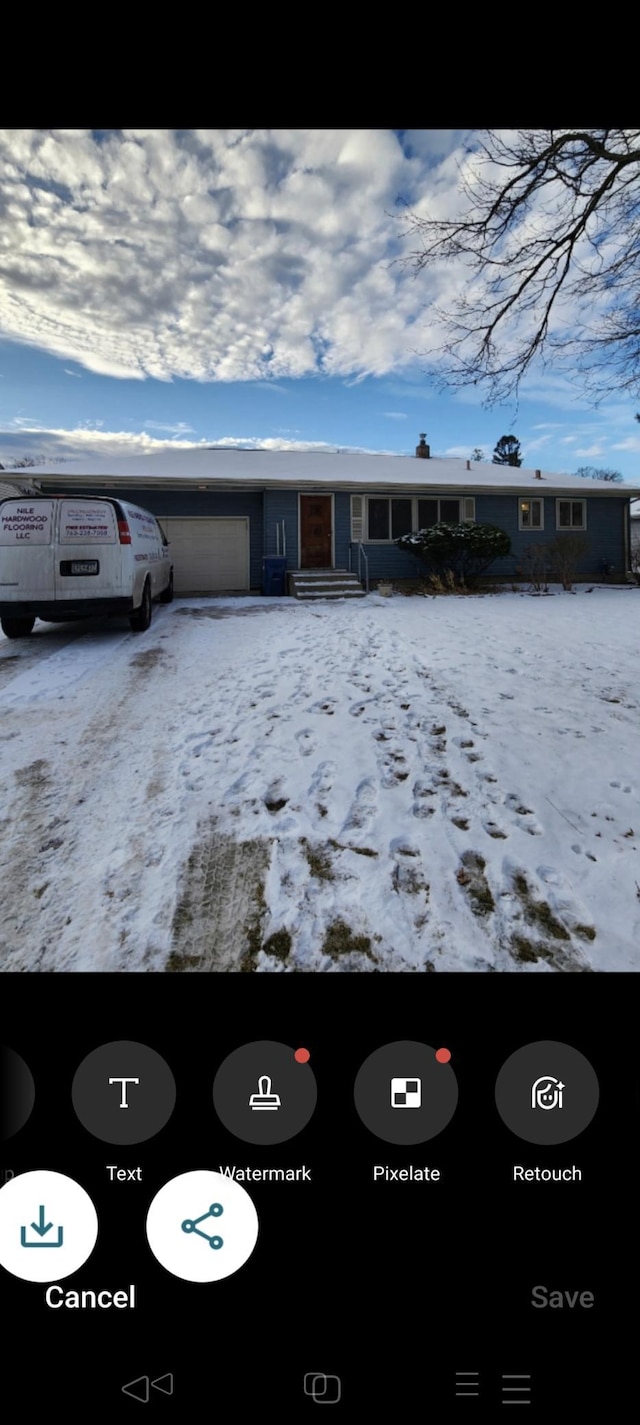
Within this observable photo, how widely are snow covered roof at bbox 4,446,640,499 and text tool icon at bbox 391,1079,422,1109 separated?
13384 mm

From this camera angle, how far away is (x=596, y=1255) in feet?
1.81

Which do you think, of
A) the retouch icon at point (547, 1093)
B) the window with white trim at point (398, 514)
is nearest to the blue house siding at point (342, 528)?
the window with white trim at point (398, 514)

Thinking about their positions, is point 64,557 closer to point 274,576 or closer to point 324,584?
point 274,576

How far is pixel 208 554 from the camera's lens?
14.2 m

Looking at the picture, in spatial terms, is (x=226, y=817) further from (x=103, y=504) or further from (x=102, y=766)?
(x=103, y=504)

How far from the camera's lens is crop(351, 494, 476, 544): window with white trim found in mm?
15172

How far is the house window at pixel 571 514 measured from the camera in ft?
55.6

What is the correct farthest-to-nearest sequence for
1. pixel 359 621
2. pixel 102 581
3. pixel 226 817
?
1. pixel 359 621
2. pixel 102 581
3. pixel 226 817

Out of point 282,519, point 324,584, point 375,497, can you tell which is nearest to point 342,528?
point 375,497

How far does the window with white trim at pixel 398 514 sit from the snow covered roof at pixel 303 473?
495 millimetres

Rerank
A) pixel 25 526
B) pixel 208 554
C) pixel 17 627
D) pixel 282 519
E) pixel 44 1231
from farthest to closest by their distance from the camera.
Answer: pixel 282 519 < pixel 208 554 < pixel 17 627 < pixel 25 526 < pixel 44 1231

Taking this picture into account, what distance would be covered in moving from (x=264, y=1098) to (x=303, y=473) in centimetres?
1608

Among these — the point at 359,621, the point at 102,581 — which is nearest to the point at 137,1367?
the point at 102,581
